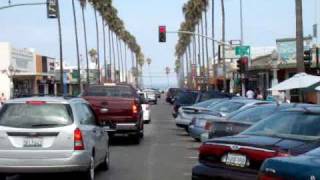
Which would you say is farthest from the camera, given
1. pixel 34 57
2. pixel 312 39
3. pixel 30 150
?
pixel 34 57

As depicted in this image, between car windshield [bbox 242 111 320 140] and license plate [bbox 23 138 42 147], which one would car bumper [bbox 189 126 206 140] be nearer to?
license plate [bbox 23 138 42 147]

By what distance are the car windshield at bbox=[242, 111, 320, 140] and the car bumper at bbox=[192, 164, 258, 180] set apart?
751 mm

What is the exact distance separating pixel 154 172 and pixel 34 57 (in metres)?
61.2

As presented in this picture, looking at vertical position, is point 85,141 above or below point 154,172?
above

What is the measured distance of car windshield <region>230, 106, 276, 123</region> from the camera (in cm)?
1363

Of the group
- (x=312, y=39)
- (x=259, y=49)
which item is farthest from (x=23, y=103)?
(x=259, y=49)

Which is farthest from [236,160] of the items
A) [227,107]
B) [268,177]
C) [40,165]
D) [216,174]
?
[227,107]

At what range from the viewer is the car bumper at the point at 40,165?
1150cm

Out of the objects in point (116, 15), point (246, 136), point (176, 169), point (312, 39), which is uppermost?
point (116, 15)

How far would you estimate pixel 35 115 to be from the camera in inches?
468

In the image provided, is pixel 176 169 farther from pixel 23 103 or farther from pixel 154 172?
pixel 23 103

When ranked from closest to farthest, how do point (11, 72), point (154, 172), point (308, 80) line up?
point (154, 172)
point (308, 80)
point (11, 72)

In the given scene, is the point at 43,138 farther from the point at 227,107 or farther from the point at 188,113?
the point at 188,113

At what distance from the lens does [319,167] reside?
5441mm
